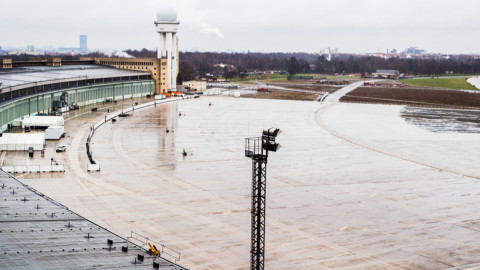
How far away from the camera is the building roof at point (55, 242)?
28.0 m

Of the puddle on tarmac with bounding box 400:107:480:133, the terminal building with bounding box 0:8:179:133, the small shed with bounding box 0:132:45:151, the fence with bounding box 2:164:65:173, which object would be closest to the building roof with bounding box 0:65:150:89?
the terminal building with bounding box 0:8:179:133

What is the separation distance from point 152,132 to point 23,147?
28116 millimetres

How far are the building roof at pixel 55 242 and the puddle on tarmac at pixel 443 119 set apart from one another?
280 ft

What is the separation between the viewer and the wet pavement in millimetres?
42938

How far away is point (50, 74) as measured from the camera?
138125mm

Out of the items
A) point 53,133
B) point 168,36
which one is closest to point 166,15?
point 168,36

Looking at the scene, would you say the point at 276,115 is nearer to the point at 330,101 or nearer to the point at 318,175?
the point at 330,101

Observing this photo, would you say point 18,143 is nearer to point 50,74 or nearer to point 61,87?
point 61,87

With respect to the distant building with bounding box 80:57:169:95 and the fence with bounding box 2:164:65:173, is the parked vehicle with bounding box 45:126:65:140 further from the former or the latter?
the distant building with bounding box 80:57:169:95

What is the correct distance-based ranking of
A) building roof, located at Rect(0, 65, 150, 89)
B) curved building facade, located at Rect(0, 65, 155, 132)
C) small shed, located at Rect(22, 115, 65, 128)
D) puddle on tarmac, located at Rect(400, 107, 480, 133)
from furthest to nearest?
building roof, located at Rect(0, 65, 150, 89) < puddle on tarmac, located at Rect(400, 107, 480, 133) < curved building facade, located at Rect(0, 65, 155, 132) < small shed, located at Rect(22, 115, 65, 128)

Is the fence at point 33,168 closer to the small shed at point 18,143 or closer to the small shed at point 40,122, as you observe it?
the small shed at point 18,143

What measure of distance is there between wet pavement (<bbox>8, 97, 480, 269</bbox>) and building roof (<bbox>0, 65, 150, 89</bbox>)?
59.1 feet

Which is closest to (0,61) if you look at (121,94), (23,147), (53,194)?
(121,94)

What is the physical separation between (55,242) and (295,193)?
106ft
